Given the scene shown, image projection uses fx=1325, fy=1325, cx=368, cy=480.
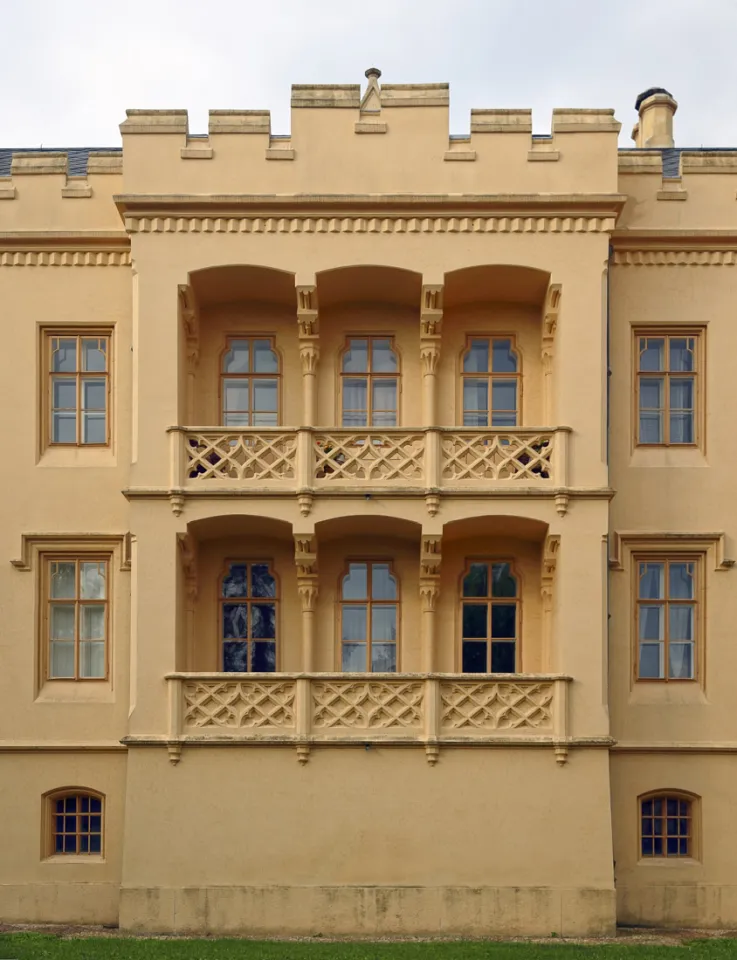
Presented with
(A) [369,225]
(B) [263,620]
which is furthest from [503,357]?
(B) [263,620]

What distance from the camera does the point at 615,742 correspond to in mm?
19719

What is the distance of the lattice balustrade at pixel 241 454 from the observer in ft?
65.8

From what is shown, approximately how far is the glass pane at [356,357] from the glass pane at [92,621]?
18.2 ft

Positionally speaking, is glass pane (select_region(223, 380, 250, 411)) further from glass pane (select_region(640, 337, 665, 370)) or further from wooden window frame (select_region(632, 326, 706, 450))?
glass pane (select_region(640, 337, 665, 370))

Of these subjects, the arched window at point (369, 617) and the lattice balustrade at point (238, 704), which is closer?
the lattice balustrade at point (238, 704)

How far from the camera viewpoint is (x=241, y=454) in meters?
20.2

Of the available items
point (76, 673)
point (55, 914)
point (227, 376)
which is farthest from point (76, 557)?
point (55, 914)

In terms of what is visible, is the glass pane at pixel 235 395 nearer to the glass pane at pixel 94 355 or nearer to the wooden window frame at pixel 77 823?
the glass pane at pixel 94 355

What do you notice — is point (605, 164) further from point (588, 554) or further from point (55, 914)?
point (55, 914)

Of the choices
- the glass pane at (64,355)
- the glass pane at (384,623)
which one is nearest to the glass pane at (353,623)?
the glass pane at (384,623)

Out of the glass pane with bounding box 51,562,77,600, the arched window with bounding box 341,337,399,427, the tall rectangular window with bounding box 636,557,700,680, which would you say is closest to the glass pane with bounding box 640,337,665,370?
the tall rectangular window with bounding box 636,557,700,680

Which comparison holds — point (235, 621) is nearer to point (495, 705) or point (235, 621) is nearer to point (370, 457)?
point (370, 457)

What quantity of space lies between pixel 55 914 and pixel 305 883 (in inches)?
161

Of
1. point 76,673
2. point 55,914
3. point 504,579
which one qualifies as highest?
point 504,579
